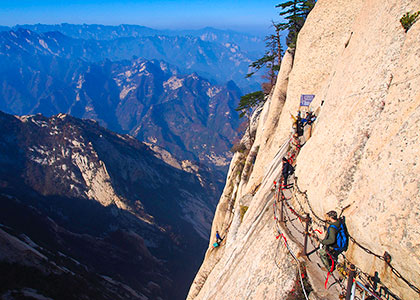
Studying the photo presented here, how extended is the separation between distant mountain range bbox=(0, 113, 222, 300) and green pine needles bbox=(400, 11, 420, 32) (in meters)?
36.2

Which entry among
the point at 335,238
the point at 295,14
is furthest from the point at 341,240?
the point at 295,14

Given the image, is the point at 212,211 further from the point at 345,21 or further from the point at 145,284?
the point at 345,21

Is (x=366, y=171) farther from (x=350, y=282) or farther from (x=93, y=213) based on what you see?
(x=93, y=213)

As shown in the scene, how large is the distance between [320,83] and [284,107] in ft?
14.1

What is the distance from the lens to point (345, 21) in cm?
2378

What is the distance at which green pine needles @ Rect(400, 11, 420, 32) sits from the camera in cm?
1111

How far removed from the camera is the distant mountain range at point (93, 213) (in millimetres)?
35969

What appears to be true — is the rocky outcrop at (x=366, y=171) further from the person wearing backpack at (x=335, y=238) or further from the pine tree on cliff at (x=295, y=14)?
the pine tree on cliff at (x=295, y=14)

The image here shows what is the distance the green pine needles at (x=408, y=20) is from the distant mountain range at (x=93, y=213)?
36191 mm

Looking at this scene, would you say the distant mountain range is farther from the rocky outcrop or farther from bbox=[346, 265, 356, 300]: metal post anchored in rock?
bbox=[346, 265, 356, 300]: metal post anchored in rock

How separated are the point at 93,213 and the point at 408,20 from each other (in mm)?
96061

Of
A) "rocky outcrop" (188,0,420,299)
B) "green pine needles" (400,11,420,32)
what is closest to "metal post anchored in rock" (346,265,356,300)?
"rocky outcrop" (188,0,420,299)

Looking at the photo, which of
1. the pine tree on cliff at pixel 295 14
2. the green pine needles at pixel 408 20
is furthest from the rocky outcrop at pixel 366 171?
the pine tree on cliff at pixel 295 14

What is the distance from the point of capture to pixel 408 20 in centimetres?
1138
